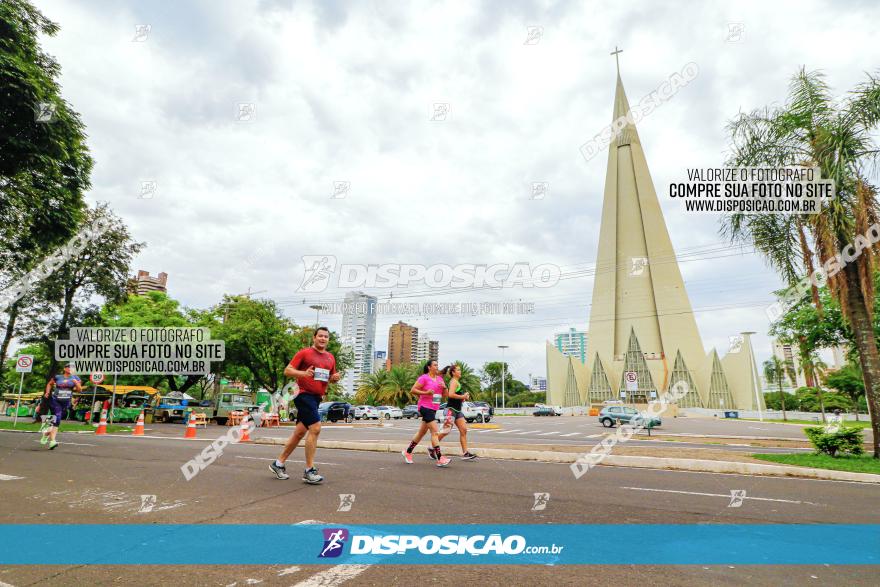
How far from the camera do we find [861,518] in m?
5.06

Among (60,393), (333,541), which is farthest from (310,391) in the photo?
(60,393)

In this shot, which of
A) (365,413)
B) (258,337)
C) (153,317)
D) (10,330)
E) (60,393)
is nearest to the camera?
(60,393)

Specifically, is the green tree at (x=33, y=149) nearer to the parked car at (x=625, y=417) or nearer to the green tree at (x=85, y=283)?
the green tree at (x=85, y=283)

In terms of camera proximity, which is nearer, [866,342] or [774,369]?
[866,342]

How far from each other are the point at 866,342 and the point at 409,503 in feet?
39.4

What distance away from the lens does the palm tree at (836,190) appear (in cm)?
1053

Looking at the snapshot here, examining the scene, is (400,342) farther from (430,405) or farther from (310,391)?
(310,391)

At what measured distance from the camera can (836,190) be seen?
10.7 m

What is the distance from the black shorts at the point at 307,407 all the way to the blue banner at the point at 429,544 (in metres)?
2.13

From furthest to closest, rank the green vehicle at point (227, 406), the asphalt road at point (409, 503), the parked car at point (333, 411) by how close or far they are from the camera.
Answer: the parked car at point (333, 411) → the green vehicle at point (227, 406) → the asphalt road at point (409, 503)

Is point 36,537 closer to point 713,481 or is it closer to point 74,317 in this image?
point 713,481

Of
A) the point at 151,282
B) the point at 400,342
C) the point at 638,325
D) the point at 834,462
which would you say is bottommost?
the point at 834,462

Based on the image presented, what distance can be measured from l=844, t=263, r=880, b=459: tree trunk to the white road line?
42.9 ft

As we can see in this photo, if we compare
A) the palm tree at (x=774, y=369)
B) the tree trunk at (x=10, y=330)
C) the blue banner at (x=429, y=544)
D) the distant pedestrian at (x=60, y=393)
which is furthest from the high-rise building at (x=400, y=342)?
the blue banner at (x=429, y=544)
